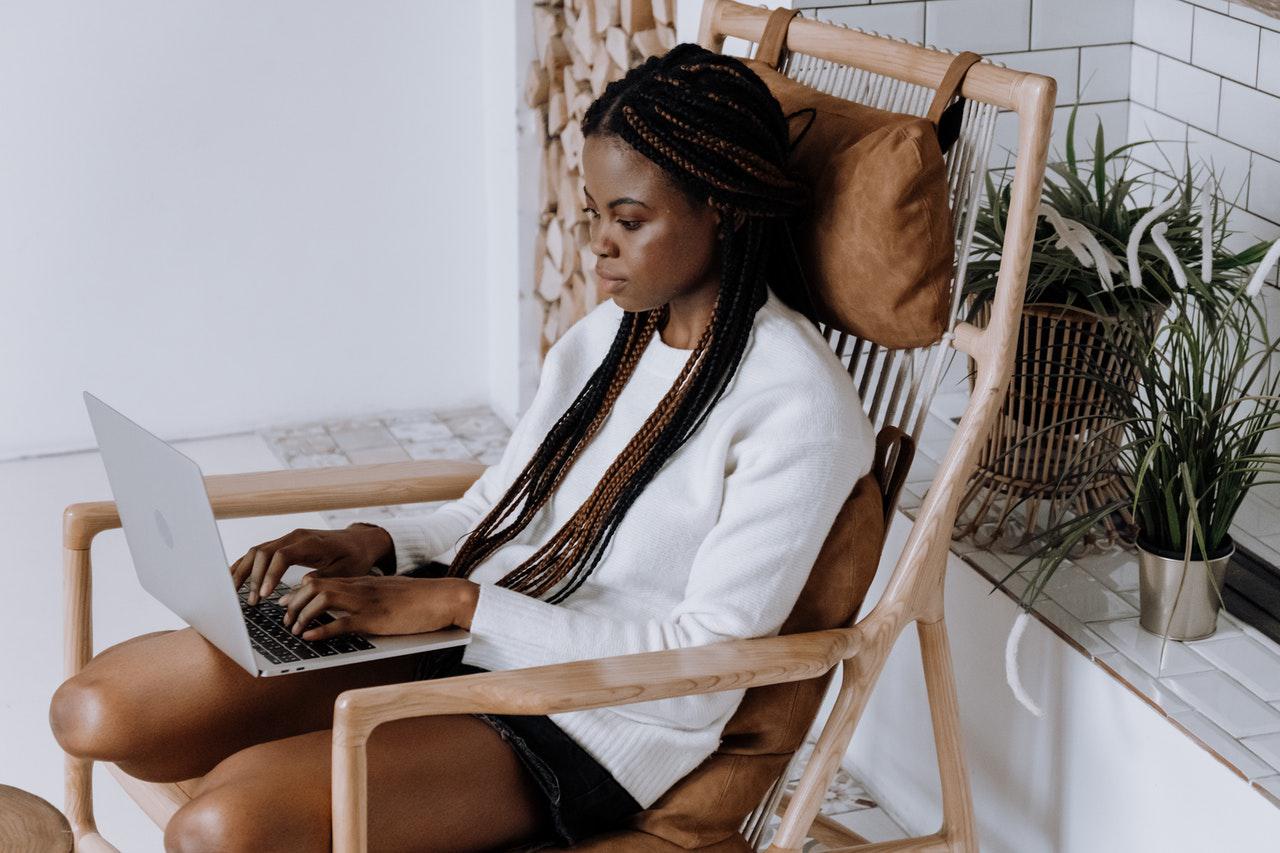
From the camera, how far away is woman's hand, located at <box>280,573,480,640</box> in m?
1.52

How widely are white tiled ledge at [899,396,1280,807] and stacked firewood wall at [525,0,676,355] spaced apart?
1433mm

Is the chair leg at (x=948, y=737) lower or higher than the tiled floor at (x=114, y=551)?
higher

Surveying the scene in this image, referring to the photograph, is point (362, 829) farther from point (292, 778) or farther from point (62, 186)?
point (62, 186)

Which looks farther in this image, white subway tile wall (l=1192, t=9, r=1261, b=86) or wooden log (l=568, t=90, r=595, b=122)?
wooden log (l=568, t=90, r=595, b=122)

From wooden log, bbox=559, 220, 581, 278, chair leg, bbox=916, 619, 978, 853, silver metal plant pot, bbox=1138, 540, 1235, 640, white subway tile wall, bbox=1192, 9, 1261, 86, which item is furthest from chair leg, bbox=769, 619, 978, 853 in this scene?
wooden log, bbox=559, 220, 581, 278

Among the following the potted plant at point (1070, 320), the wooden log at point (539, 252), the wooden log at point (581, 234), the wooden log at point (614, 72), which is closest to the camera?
the potted plant at point (1070, 320)

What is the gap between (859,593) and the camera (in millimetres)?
1587

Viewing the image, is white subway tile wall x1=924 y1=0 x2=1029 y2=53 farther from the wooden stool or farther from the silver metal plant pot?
the wooden stool

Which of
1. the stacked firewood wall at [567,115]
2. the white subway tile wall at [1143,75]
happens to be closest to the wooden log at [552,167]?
the stacked firewood wall at [567,115]

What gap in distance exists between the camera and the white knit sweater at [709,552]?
1504 mm

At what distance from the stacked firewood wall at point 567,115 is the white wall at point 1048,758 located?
126cm

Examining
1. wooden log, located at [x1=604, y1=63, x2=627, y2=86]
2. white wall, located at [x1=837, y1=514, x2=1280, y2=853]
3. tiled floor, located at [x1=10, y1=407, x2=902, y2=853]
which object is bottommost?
tiled floor, located at [x1=10, y1=407, x2=902, y2=853]

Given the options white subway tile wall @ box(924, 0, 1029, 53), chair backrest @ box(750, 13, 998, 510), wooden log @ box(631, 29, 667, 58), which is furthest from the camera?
wooden log @ box(631, 29, 667, 58)

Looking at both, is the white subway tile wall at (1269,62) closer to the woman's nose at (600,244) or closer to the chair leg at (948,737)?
the chair leg at (948,737)
